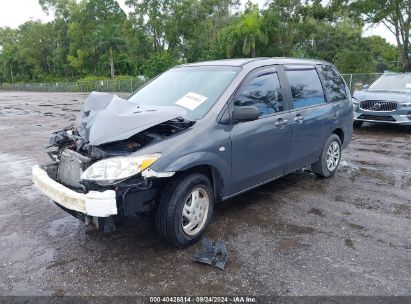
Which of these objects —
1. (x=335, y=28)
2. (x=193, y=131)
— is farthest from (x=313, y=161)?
(x=335, y=28)

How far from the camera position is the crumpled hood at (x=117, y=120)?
11.2 ft

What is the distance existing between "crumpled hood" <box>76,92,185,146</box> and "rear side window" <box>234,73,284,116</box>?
77cm

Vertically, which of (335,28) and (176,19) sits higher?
(176,19)

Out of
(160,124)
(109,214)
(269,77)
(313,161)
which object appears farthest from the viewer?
(313,161)

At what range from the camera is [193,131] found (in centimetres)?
372

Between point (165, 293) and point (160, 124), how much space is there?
58.7 inches

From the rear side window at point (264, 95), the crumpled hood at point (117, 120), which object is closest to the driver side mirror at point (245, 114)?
the rear side window at point (264, 95)

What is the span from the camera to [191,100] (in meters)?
4.25

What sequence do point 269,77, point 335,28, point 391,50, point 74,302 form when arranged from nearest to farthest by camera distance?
1. point 74,302
2. point 269,77
3. point 335,28
4. point 391,50

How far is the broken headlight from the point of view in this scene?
10.7ft

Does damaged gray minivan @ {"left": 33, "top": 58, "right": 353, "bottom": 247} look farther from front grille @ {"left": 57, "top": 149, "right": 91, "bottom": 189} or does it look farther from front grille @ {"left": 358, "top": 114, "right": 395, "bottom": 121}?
front grille @ {"left": 358, "top": 114, "right": 395, "bottom": 121}

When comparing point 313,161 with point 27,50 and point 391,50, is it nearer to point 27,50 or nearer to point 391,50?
point 391,50

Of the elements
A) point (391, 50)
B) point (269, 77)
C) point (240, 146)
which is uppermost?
point (391, 50)

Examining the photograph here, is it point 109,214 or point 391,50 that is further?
point 391,50
